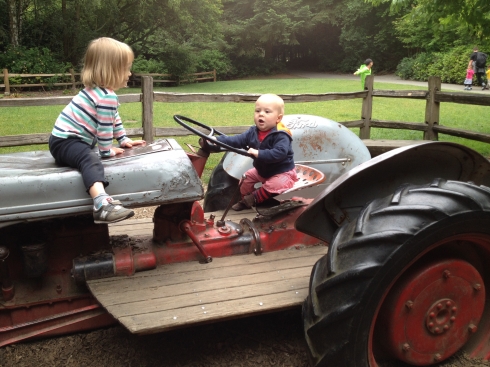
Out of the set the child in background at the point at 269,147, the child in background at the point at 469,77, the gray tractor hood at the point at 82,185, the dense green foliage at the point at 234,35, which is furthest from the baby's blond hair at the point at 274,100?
the child in background at the point at 469,77

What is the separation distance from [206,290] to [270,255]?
1.72 feet

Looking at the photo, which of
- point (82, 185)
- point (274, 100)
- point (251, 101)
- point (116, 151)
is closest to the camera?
point (82, 185)

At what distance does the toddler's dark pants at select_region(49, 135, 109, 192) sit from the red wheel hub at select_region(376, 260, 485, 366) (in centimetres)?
135

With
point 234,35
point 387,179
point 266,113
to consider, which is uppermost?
point 234,35

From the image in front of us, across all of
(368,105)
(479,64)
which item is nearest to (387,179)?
(368,105)

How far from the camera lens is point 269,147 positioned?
9.59ft

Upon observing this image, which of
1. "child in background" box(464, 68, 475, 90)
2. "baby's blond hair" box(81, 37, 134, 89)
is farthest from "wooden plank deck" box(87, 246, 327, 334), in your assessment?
"child in background" box(464, 68, 475, 90)

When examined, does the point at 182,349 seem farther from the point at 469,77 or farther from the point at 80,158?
the point at 469,77

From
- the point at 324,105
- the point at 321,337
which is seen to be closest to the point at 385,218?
the point at 321,337

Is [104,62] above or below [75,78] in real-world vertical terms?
above

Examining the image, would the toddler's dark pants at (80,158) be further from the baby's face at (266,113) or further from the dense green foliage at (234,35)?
the dense green foliage at (234,35)

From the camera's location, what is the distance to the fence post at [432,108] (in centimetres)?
827

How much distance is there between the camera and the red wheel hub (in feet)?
6.68

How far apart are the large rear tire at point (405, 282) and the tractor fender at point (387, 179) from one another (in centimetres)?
28
